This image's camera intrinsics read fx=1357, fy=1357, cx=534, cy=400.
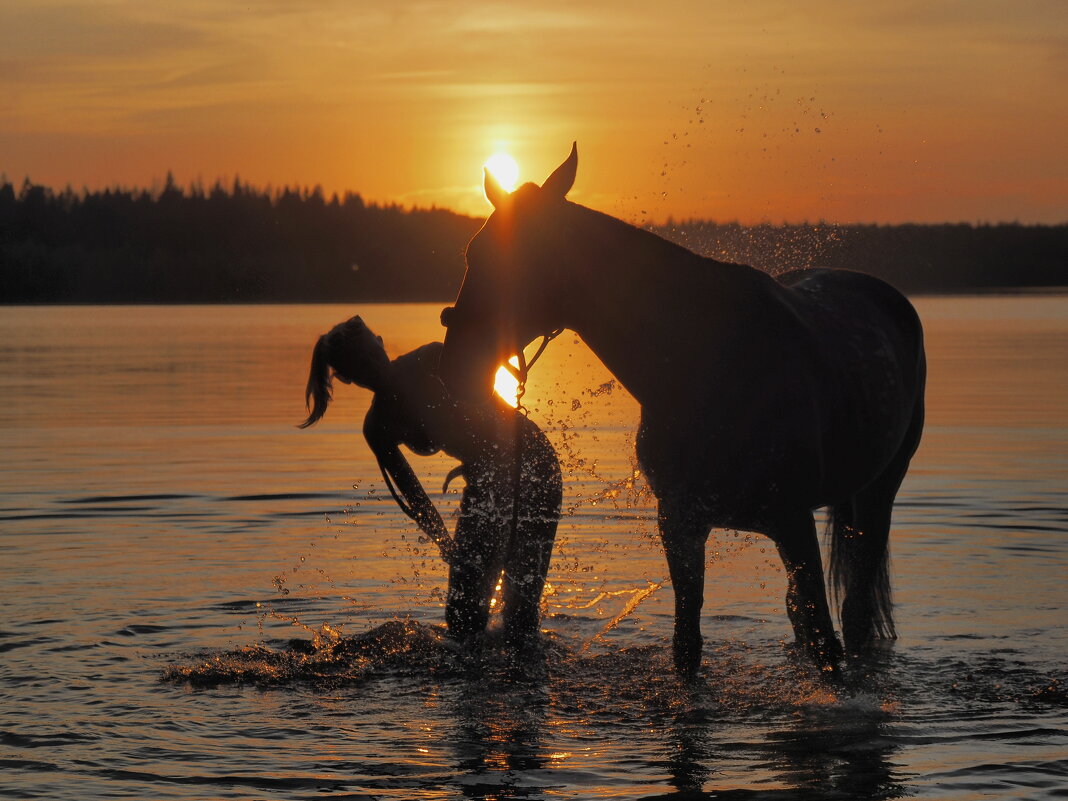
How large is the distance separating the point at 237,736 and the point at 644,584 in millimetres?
3968

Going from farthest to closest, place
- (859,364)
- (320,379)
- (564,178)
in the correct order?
(320,379)
(859,364)
(564,178)

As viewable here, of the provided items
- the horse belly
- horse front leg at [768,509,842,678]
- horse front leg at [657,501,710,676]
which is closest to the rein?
the horse belly

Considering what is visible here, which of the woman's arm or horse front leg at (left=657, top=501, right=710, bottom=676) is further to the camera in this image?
the woman's arm

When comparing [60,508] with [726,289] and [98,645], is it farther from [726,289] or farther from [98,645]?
[726,289]

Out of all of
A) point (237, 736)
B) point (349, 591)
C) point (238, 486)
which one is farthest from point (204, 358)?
point (237, 736)

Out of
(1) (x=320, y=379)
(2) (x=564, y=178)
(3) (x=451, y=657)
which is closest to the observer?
(2) (x=564, y=178)

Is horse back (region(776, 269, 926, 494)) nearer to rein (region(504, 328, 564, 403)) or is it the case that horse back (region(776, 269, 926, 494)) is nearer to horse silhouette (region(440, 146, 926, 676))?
horse silhouette (region(440, 146, 926, 676))

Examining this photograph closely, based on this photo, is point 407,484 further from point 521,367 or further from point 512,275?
point 512,275

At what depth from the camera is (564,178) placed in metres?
5.09

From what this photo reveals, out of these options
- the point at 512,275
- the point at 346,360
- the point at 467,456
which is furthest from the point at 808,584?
the point at 346,360

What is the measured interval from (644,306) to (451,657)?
8.51 ft

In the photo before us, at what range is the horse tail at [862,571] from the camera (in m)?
7.13

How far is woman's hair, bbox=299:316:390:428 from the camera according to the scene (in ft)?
22.6

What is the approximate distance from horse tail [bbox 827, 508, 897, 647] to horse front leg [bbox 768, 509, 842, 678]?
4.65ft
